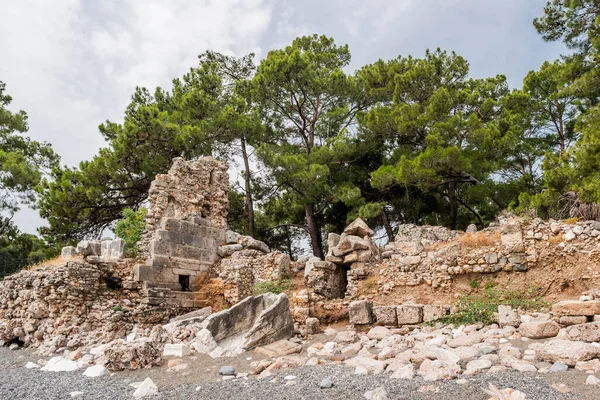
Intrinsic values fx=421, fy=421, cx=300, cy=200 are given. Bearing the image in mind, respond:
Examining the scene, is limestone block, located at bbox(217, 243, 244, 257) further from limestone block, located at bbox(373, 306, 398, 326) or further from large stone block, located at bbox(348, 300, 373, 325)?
limestone block, located at bbox(373, 306, 398, 326)

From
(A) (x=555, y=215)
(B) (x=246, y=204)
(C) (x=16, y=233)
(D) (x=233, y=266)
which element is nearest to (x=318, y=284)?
(D) (x=233, y=266)

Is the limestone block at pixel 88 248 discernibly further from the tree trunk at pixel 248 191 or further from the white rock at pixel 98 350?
the tree trunk at pixel 248 191

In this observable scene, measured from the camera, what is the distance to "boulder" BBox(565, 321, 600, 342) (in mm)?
5301

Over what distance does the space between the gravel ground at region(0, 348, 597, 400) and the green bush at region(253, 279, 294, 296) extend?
4.35 meters

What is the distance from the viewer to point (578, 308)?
20.0 feet

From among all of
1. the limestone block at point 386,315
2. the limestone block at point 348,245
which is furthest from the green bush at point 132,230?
the limestone block at point 386,315

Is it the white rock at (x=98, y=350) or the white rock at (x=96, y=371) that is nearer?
the white rock at (x=96, y=371)

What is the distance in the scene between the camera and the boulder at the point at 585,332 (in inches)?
209

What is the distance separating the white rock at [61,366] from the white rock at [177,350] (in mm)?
1436

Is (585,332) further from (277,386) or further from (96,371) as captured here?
(96,371)

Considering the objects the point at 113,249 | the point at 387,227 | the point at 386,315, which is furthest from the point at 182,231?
the point at 387,227

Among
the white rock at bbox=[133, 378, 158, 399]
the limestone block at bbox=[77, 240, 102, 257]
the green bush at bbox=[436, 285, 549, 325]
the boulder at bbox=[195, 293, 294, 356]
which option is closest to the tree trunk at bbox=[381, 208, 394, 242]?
the green bush at bbox=[436, 285, 549, 325]

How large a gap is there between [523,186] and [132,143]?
51.0 feet

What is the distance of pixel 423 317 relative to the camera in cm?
811
